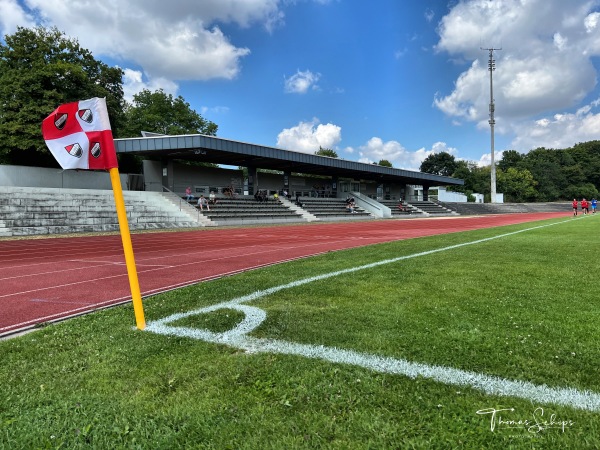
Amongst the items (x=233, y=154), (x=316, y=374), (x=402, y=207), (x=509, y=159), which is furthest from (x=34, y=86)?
(x=509, y=159)

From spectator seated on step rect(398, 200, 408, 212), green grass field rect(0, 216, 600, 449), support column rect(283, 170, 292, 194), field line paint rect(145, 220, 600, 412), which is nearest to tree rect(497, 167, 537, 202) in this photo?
spectator seated on step rect(398, 200, 408, 212)

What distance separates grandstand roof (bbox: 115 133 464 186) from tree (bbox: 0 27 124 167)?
8.20 meters

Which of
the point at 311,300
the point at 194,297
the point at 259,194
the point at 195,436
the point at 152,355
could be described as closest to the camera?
the point at 195,436

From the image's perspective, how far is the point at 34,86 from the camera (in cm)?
3216

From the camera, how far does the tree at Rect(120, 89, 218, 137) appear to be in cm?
5041

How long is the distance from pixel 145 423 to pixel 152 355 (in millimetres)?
1080

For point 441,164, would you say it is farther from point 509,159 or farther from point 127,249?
point 127,249

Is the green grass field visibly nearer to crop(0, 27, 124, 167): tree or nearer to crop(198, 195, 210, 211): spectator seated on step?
crop(198, 195, 210, 211): spectator seated on step

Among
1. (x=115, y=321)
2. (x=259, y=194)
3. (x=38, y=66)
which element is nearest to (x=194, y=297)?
(x=115, y=321)

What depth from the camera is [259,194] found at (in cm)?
3831

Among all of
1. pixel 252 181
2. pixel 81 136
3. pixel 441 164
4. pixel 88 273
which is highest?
pixel 441 164

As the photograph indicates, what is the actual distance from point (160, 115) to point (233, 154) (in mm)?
23197

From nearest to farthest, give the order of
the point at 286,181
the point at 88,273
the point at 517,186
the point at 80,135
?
the point at 80,135
the point at 88,273
the point at 286,181
the point at 517,186

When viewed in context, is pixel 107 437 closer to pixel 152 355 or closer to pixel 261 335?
pixel 152 355
